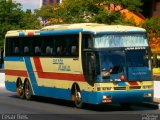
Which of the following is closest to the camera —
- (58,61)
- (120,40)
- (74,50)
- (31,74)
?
(120,40)

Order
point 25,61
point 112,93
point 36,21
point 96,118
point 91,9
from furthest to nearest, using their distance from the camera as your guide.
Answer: point 36,21, point 91,9, point 25,61, point 112,93, point 96,118

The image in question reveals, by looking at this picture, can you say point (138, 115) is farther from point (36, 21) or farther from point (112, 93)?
point (36, 21)

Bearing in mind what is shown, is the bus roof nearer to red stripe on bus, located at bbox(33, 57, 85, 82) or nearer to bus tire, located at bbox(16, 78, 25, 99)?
red stripe on bus, located at bbox(33, 57, 85, 82)

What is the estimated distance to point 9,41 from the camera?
1107 inches

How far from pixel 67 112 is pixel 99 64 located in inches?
73.5

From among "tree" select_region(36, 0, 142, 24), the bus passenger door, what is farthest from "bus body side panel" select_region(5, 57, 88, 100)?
"tree" select_region(36, 0, 142, 24)

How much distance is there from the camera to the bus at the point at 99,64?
67.6 feet

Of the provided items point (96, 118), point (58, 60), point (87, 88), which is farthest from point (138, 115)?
point (58, 60)

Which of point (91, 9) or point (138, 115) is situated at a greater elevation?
point (91, 9)

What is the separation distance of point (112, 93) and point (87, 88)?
102cm

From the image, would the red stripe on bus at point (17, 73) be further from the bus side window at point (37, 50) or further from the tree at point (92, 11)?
the tree at point (92, 11)

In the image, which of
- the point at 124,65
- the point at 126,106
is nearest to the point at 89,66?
the point at 124,65

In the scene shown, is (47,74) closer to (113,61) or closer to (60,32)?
(60,32)

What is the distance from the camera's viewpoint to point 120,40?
21203 millimetres
